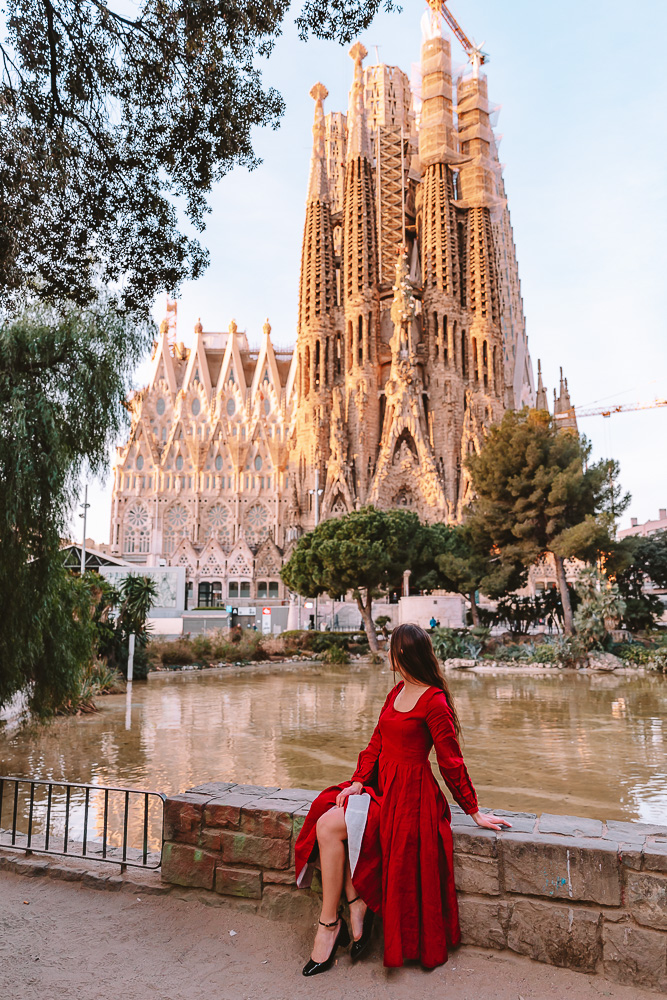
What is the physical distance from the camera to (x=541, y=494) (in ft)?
81.1

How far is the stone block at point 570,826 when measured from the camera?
9.55 feet

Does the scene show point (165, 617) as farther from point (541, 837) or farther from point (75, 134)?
point (541, 837)

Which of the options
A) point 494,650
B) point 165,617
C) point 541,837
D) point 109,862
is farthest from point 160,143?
point 165,617

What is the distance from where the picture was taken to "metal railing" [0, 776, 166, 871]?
395cm

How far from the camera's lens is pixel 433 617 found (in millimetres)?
26641

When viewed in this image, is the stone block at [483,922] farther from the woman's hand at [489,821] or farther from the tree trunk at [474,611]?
→ the tree trunk at [474,611]

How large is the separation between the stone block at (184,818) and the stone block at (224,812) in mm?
39

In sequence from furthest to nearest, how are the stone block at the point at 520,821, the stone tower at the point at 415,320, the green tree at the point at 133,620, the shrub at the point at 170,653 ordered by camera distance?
the stone tower at the point at 415,320 < the shrub at the point at 170,653 < the green tree at the point at 133,620 < the stone block at the point at 520,821

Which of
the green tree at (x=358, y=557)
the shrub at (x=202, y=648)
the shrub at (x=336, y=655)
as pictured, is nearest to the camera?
the shrub at (x=202, y=648)

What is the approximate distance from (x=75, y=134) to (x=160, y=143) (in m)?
0.67

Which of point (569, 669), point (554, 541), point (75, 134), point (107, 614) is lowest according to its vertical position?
point (569, 669)

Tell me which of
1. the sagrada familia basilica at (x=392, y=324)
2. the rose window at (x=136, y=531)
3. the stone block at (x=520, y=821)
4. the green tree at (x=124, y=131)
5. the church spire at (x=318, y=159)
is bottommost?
the stone block at (x=520, y=821)

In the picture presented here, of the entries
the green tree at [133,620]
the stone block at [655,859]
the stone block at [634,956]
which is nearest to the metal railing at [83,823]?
the stone block at [634,956]

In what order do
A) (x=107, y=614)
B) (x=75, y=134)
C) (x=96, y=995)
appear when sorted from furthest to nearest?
(x=107, y=614)
(x=75, y=134)
(x=96, y=995)
